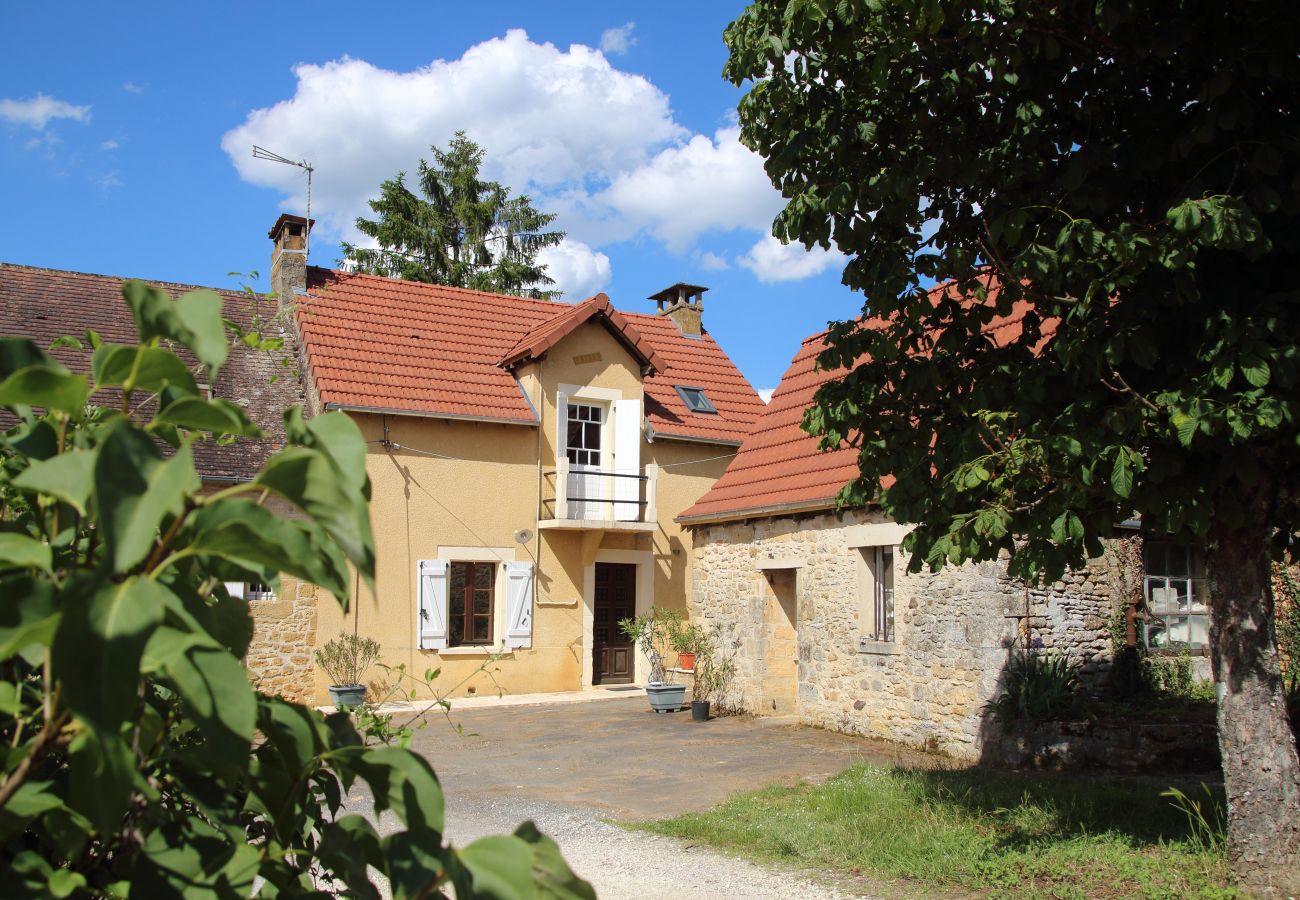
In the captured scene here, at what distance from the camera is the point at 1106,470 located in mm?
→ 5293

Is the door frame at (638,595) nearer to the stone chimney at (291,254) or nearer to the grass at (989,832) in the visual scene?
the stone chimney at (291,254)

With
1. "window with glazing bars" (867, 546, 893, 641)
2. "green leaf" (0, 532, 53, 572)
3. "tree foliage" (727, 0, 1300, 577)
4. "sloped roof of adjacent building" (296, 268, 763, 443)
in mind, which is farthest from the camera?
"sloped roof of adjacent building" (296, 268, 763, 443)

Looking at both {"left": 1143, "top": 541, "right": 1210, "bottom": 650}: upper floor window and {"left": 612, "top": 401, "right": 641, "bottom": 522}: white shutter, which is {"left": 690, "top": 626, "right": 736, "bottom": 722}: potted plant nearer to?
{"left": 612, "top": 401, "right": 641, "bottom": 522}: white shutter

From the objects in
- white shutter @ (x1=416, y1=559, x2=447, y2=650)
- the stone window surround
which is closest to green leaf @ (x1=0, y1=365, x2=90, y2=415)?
the stone window surround

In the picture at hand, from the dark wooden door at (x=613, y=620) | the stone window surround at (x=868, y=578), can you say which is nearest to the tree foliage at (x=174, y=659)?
the stone window surround at (x=868, y=578)

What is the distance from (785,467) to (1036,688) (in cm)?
515

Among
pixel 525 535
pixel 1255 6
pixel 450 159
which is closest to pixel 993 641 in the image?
pixel 1255 6

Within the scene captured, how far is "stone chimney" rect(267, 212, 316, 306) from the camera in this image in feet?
59.1

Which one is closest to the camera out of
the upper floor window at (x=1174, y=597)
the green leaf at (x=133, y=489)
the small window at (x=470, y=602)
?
the green leaf at (x=133, y=489)

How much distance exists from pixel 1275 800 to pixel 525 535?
13302 millimetres

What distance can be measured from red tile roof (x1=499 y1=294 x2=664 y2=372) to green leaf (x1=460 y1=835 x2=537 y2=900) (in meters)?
16.9

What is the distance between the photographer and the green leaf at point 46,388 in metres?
1.04

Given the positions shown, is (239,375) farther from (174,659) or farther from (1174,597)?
(174,659)

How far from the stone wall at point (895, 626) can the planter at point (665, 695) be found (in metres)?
0.74
